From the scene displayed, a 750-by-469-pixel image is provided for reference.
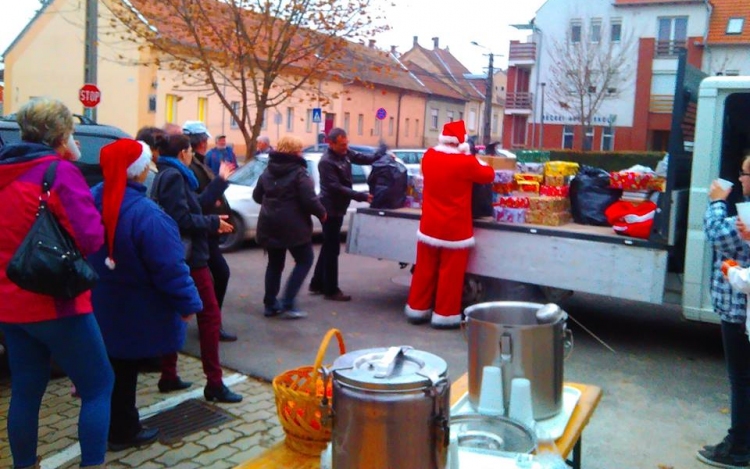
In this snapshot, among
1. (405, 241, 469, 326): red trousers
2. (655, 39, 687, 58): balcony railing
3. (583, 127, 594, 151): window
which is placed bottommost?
(405, 241, 469, 326): red trousers

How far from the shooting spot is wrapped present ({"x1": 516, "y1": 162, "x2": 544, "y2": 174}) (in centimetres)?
815

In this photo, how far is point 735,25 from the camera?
4116 cm

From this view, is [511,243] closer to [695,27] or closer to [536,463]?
[536,463]

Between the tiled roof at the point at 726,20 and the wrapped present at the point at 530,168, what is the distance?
122ft

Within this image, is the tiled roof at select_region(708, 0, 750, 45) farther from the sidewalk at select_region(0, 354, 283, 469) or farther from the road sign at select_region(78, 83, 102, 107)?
the sidewalk at select_region(0, 354, 283, 469)

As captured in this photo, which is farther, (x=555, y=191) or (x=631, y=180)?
(x=555, y=191)

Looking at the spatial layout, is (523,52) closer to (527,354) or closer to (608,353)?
(608,353)

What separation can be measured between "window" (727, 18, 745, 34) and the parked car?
41792 millimetres

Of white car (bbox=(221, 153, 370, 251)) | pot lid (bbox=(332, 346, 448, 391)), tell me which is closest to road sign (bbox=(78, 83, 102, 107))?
white car (bbox=(221, 153, 370, 251))

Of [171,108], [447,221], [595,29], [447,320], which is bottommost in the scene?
[447,320]

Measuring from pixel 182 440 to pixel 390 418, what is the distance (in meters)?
→ 2.77

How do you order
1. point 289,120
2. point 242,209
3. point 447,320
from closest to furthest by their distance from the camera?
point 447,320 → point 242,209 → point 289,120

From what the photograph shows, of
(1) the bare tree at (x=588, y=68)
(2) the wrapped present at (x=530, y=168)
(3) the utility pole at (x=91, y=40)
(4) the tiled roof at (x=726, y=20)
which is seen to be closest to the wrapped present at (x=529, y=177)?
(2) the wrapped present at (x=530, y=168)

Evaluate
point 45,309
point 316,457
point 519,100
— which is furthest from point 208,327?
point 519,100
